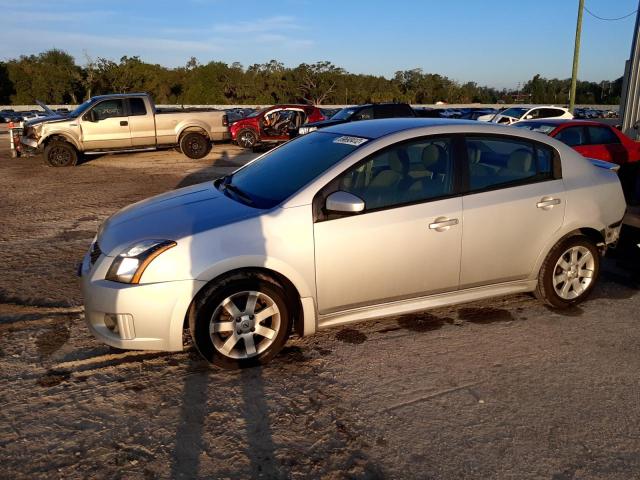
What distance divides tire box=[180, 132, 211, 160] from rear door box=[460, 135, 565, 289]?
1306 centimetres

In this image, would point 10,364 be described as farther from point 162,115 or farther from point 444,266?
point 162,115

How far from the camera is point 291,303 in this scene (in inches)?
147

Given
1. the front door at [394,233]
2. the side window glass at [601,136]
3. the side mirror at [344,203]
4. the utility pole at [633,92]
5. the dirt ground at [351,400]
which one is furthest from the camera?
the utility pole at [633,92]

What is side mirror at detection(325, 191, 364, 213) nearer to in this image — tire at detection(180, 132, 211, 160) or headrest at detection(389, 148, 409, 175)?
headrest at detection(389, 148, 409, 175)

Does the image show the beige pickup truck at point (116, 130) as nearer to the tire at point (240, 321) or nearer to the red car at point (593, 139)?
the red car at point (593, 139)

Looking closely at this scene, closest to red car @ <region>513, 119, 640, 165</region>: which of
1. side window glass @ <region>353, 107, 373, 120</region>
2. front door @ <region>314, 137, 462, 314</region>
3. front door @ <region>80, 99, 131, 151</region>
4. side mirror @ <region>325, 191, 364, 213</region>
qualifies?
side window glass @ <region>353, 107, 373, 120</region>

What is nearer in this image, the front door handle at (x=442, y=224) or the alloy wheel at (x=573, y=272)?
the front door handle at (x=442, y=224)

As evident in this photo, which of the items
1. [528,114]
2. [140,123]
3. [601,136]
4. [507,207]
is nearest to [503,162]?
[507,207]

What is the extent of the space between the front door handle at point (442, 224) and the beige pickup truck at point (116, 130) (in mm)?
13155

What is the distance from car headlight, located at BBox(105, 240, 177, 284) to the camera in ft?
11.2

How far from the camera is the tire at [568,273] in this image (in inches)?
179

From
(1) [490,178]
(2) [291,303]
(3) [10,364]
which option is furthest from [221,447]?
(1) [490,178]

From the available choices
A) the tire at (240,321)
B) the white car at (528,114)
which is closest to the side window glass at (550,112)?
the white car at (528,114)

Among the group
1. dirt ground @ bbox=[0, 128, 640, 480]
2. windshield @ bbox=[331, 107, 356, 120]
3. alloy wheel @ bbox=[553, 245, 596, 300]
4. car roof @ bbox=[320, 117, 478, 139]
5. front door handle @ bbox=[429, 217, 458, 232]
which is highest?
car roof @ bbox=[320, 117, 478, 139]
